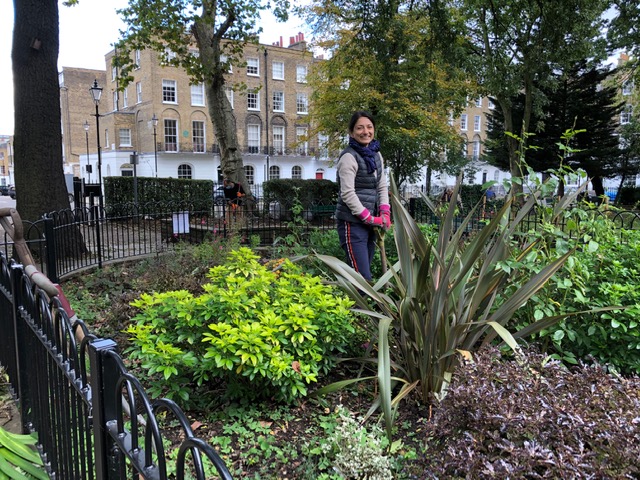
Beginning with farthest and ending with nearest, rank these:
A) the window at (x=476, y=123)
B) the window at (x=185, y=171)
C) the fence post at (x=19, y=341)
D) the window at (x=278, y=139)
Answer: the window at (x=476, y=123), the window at (x=278, y=139), the window at (x=185, y=171), the fence post at (x=19, y=341)

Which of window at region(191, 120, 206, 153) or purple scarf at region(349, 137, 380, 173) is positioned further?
window at region(191, 120, 206, 153)

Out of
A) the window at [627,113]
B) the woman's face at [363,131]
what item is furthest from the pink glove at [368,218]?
the window at [627,113]

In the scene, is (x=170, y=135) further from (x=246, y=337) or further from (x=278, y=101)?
(x=246, y=337)

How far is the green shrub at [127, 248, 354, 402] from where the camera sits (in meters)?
2.71

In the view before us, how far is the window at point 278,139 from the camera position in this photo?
48969 mm

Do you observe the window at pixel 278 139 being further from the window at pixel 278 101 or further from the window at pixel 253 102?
the window at pixel 253 102

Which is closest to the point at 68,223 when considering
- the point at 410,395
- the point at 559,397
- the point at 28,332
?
the point at 28,332

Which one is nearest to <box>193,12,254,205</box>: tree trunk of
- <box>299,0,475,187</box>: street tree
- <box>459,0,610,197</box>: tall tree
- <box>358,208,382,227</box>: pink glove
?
<box>299,0,475,187</box>: street tree

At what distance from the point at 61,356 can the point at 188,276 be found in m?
4.10

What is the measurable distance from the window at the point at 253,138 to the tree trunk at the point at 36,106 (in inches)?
1568

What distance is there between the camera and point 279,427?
286 cm

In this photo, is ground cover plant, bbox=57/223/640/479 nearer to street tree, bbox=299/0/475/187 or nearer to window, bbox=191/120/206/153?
street tree, bbox=299/0/475/187

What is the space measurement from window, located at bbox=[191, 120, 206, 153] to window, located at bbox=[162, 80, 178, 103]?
274 centimetres

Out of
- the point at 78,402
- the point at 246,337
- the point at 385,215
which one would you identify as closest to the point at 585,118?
the point at 385,215
